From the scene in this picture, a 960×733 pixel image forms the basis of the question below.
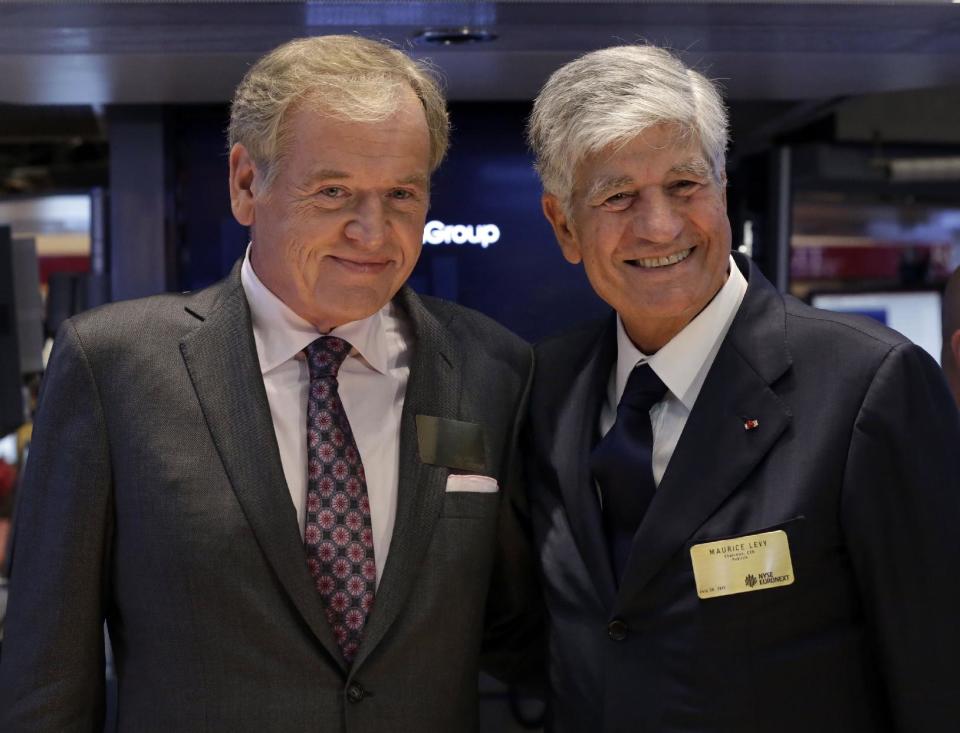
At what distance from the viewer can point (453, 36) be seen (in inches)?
92.4

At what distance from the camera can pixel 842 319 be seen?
1.89m

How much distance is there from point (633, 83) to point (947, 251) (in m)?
5.33

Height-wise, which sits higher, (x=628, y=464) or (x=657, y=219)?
(x=657, y=219)

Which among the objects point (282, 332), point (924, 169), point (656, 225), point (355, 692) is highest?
point (924, 169)

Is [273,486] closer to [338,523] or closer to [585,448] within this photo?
[338,523]

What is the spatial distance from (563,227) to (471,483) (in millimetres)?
479

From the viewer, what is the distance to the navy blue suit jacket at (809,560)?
5.80ft

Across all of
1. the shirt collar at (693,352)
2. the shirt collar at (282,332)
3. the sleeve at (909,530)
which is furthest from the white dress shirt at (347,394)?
the sleeve at (909,530)

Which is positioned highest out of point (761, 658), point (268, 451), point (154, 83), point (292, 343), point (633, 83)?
point (154, 83)

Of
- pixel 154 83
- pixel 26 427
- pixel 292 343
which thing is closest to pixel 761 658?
pixel 292 343

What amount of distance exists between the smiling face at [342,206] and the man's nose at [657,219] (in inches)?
14.1

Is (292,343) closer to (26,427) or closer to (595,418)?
Answer: (595,418)

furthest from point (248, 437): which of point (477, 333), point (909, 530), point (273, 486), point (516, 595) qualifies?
point (909, 530)

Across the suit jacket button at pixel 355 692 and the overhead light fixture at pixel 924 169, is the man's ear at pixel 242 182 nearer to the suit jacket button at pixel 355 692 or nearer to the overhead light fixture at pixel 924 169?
the suit jacket button at pixel 355 692
